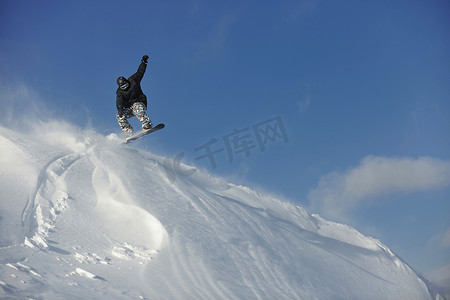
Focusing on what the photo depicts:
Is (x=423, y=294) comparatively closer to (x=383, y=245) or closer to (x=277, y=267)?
(x=383, y=245)

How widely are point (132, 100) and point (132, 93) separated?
0.29 meters

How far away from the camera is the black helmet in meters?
11.0

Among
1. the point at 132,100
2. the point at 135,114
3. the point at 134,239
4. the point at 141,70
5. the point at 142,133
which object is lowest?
the point at 134,239

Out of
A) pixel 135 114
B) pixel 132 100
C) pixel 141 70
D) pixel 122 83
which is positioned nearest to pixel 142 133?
pixel 135 114

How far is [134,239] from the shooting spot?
339 inches

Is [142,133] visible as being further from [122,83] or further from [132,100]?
[122,83]

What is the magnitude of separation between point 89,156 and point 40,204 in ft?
12.9

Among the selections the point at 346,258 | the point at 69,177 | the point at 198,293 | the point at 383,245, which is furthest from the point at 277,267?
the point at 383,245

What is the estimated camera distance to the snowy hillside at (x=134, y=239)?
676cm

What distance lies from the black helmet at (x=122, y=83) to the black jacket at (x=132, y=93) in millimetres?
175

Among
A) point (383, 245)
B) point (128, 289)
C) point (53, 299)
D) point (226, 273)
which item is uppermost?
point (383, 245)

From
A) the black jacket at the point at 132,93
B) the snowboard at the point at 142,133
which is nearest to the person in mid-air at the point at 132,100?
the black jacket at the point at 132,93

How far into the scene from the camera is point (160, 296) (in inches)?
262

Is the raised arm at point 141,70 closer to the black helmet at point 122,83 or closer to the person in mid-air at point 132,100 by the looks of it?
the person in mid-air at point 132,100
